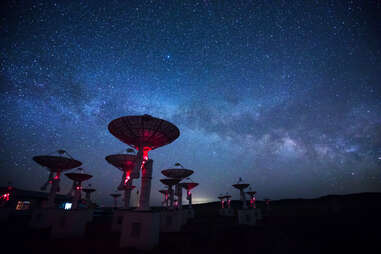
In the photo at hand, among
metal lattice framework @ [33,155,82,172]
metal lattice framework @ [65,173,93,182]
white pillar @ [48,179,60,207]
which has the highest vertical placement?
metal lattice framework @ [33,155,82,172]

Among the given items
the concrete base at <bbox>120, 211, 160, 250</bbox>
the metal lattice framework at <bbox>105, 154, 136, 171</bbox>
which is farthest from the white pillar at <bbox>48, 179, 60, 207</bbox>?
the concrete base at <bbox>120, 211, 160, 250</bbox>

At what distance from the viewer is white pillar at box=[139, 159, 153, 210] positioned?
53.0ft

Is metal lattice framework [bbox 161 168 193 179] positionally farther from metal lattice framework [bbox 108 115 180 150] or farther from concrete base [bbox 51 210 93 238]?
concrete base [bbox 51 210 93 238]

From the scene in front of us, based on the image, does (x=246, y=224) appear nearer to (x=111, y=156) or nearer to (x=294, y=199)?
(x=111, y=156)

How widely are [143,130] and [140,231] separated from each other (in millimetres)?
9337

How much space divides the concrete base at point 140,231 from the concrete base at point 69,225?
404 inches

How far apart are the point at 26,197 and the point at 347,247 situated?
268 ft

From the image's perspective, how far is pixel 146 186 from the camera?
1678 centimetres

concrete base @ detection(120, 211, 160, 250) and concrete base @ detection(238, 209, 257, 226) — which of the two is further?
concrete base @ detection(238, 209, 257, 226)

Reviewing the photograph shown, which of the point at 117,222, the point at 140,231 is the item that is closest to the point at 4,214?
the point at 117,222

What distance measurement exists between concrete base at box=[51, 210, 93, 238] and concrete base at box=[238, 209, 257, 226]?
86.0 ft

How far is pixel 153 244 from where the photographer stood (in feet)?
48.6

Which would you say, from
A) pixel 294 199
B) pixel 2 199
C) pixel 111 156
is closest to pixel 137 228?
pixel 111 156

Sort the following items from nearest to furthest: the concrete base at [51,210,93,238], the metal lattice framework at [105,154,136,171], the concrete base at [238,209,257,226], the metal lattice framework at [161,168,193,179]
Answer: the concrete base at [51,210,93,238]
the metal lattice framework at [105,154,136,171]
the metal lattice framework at [161,168,193,179]
the concrete base at [238,209,257,226]
